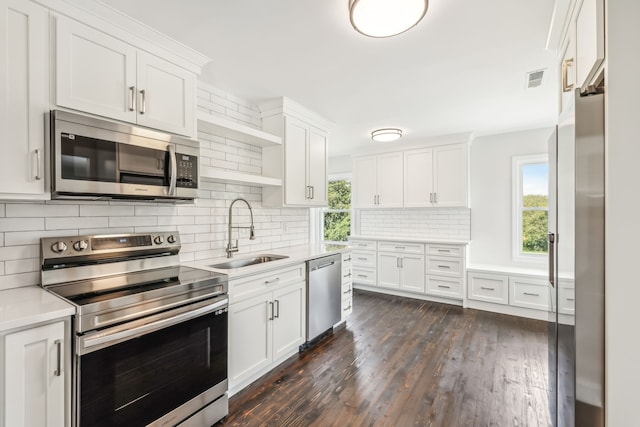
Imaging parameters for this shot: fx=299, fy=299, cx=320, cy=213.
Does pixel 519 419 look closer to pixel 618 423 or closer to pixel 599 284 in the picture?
pixel 618 423

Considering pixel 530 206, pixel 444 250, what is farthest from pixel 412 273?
pixel 530 206

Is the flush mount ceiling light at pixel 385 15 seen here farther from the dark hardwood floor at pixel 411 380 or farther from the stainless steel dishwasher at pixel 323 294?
the dark hardwood floor at pixel 411 380

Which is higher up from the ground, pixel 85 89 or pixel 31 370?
pixel 85 89

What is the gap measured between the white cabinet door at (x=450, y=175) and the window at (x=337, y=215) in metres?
1.90

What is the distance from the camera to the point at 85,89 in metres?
1.67

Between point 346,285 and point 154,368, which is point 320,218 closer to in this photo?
point 346,285

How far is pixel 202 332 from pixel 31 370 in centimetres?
76

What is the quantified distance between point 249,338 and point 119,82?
191cm

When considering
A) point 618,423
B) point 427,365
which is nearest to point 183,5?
point 618,423

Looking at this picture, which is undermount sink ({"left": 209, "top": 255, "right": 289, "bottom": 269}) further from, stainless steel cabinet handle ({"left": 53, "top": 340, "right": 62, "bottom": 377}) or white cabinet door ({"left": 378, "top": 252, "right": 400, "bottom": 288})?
white cabinet door ({"left": 378, "top": 252, "right": 400, "bottom": 288})

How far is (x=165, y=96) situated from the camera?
203 centimetres

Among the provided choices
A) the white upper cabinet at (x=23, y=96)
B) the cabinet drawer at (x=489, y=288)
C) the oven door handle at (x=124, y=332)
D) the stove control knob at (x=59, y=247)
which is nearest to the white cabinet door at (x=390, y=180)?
the cabinet drawer at (x=489, y=288)

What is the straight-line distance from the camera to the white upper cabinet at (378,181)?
5.01 metres

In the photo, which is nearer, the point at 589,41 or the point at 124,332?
the point at 589,41
